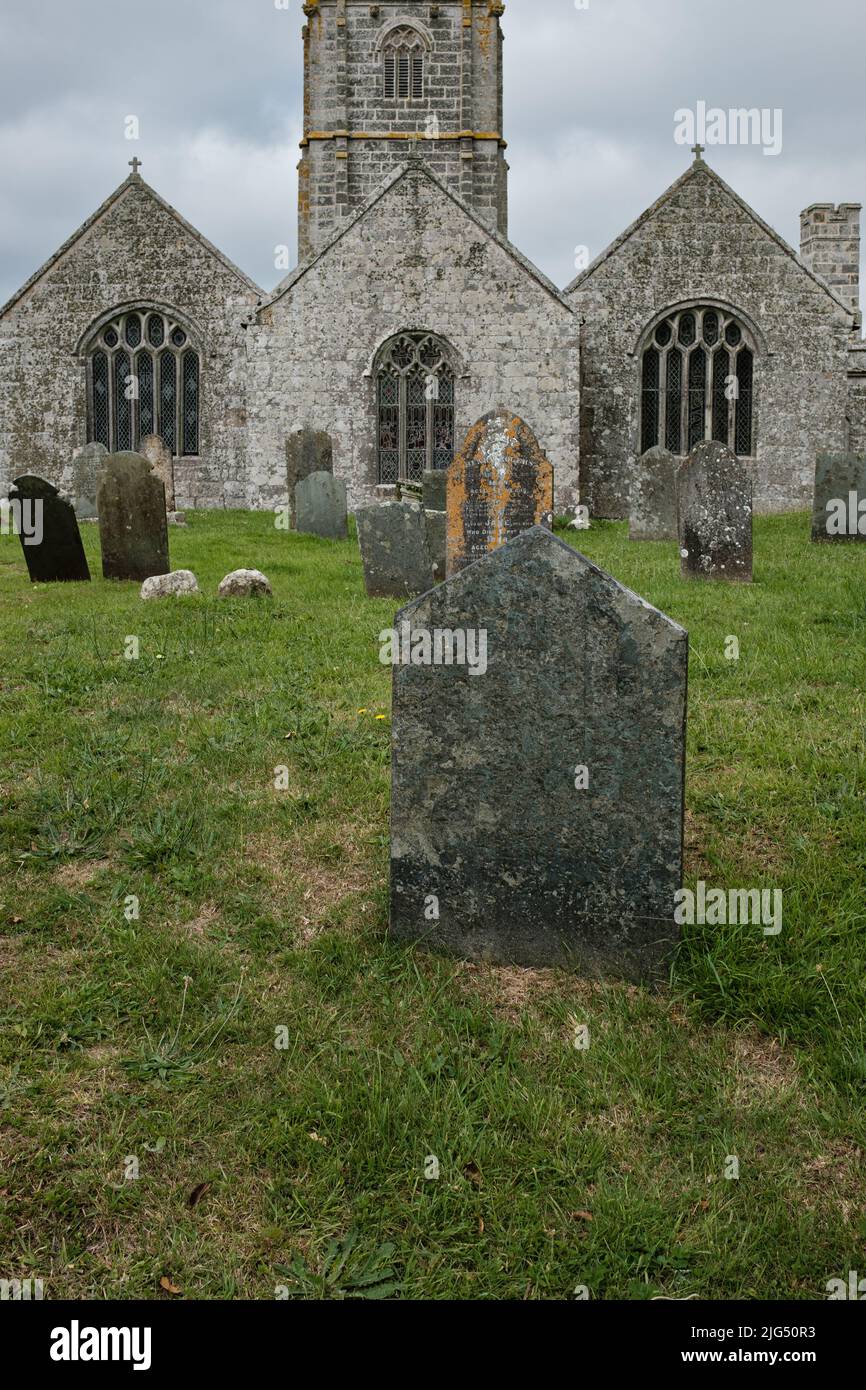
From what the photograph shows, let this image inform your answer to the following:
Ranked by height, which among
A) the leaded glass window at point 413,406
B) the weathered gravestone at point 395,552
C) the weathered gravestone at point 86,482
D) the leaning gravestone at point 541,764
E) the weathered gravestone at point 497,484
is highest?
the leaded glass window at point 413,406

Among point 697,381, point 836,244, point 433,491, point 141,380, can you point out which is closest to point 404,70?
point 141,380

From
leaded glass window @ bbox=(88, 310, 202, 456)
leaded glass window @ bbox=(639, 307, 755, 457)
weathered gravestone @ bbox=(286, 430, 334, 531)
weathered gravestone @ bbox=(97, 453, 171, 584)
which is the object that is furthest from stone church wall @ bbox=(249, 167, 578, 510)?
weathered gravestone @ bbox=(97, 453, 171, 584)

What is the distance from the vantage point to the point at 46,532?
371 inches

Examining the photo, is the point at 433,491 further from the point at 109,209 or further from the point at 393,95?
the point at 393,95

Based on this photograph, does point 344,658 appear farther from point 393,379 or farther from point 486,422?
point 393,379

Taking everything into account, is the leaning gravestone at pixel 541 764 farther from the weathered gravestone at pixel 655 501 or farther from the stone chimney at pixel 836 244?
the stone chimney at pixel 836 244

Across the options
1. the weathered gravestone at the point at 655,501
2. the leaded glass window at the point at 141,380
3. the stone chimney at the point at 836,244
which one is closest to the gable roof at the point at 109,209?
the leaded glass window at the point at 141,380

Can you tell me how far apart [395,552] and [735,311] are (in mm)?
13694

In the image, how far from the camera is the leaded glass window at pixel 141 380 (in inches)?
824

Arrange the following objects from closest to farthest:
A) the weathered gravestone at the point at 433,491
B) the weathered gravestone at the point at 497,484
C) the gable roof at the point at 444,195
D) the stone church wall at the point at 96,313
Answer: the weathered gravestone at the point at 497,484 < the weathered gravestone at the point at 433,491 < the gable roof at the point at 444,195 < the stone church wall at the point at 96,313

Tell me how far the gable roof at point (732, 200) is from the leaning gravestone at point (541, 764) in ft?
59.4

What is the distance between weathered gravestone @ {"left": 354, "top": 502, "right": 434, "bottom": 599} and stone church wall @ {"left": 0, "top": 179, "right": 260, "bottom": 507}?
12351 millimetres
